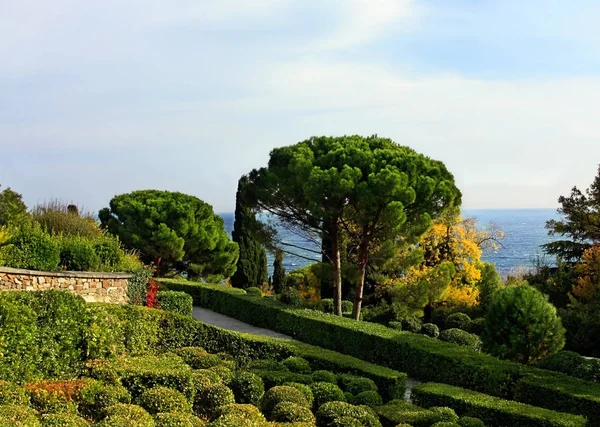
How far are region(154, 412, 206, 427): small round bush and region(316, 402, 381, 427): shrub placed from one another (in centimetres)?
183

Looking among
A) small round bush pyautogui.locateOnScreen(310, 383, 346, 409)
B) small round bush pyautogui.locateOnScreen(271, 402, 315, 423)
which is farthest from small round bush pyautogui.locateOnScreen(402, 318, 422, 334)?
small round bush pyautogui.locateOnScreen(271, 402, 315, 423)

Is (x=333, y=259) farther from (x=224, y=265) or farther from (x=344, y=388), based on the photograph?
(x=224, y=265)

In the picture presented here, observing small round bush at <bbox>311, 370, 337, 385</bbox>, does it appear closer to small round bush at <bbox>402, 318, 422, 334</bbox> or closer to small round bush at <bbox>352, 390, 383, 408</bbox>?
small round bush at <bbox>352, 390, 383, 408</bbox>

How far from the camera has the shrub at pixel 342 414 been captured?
27.2ft

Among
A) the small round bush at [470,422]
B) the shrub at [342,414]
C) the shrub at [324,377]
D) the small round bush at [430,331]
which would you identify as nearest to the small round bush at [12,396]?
the shrub at [342,414]

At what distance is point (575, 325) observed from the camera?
18094mm

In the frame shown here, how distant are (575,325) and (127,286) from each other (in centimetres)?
1215

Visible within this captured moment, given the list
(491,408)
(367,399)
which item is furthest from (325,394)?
(491,408)

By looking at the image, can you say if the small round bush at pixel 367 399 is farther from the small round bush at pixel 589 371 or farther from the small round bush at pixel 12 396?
the small round bush at pixel 12 396

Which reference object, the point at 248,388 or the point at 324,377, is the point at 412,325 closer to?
the point at 324,377

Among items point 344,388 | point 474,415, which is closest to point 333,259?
point 344,388

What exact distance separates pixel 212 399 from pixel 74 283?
5909mm

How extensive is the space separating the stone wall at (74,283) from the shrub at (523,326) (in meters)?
7.96

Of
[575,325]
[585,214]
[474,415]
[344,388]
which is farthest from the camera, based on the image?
[585,214]
